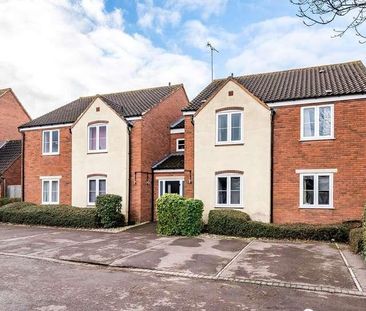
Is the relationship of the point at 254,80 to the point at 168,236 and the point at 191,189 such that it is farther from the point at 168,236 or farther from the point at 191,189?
the point at 168,236

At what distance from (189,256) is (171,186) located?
388 inches

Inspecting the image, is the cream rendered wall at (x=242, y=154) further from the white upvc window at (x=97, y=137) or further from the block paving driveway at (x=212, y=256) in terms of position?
the white upvc window at (x=97, y=137)

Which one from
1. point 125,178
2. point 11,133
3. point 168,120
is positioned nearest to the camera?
point 125,178

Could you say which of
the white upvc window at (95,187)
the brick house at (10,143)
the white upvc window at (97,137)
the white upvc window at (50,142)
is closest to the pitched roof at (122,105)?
Result: the white upvc window at (50,142)

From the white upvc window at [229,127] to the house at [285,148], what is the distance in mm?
50

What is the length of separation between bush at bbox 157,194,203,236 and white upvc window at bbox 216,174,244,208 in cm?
197

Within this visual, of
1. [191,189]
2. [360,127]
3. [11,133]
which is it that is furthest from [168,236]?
[11,133]

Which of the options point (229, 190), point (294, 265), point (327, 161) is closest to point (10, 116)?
point (229, 190)

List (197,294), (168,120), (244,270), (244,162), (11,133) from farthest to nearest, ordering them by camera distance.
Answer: (11,133) < (168,120) < (244,162) < (244,270) < (197,294)

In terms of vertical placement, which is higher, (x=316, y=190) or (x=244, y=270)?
(x=316, y=190)

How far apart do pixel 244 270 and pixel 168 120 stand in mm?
15257

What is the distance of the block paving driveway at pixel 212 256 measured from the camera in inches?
345

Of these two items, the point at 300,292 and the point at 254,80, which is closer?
the point at 300,292

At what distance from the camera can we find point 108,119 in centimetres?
2089
